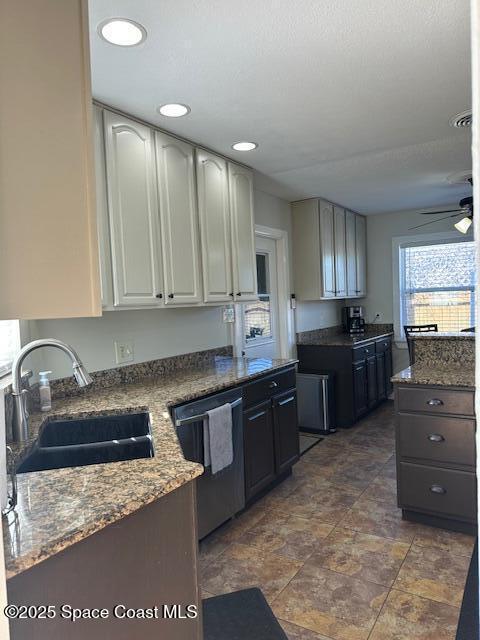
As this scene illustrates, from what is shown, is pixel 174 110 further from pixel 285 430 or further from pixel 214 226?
pixel 285 430

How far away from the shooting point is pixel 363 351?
4.66 m

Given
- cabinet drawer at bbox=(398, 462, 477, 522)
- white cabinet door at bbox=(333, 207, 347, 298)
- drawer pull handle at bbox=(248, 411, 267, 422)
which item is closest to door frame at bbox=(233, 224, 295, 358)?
white cabinet door at bbox=(333, 207, 347, 298)

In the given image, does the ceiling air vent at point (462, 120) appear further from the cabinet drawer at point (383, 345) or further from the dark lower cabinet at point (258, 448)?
the cabinet drawer at point (383, 345)

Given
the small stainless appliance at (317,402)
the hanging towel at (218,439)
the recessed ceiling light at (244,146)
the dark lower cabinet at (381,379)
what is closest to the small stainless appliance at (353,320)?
the dark lower cabinet at (381,379)

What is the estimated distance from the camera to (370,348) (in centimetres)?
485

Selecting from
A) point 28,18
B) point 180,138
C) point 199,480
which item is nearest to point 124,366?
point 199,480

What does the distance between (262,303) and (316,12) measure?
9.52 feet

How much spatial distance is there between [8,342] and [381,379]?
428 cm

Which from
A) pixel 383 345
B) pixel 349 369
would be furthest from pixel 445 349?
pixel 383 345

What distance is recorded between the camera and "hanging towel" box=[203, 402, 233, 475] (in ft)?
7.52

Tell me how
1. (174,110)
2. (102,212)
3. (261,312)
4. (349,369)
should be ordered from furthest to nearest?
(349,369), (261,312), (174,110), (102,212)

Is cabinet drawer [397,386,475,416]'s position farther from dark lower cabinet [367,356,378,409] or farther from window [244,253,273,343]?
dark lower cabinet [367,356,378,409]

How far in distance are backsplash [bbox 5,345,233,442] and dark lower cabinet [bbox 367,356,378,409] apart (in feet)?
6.42

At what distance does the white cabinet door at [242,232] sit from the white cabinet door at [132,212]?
31.1 inches
